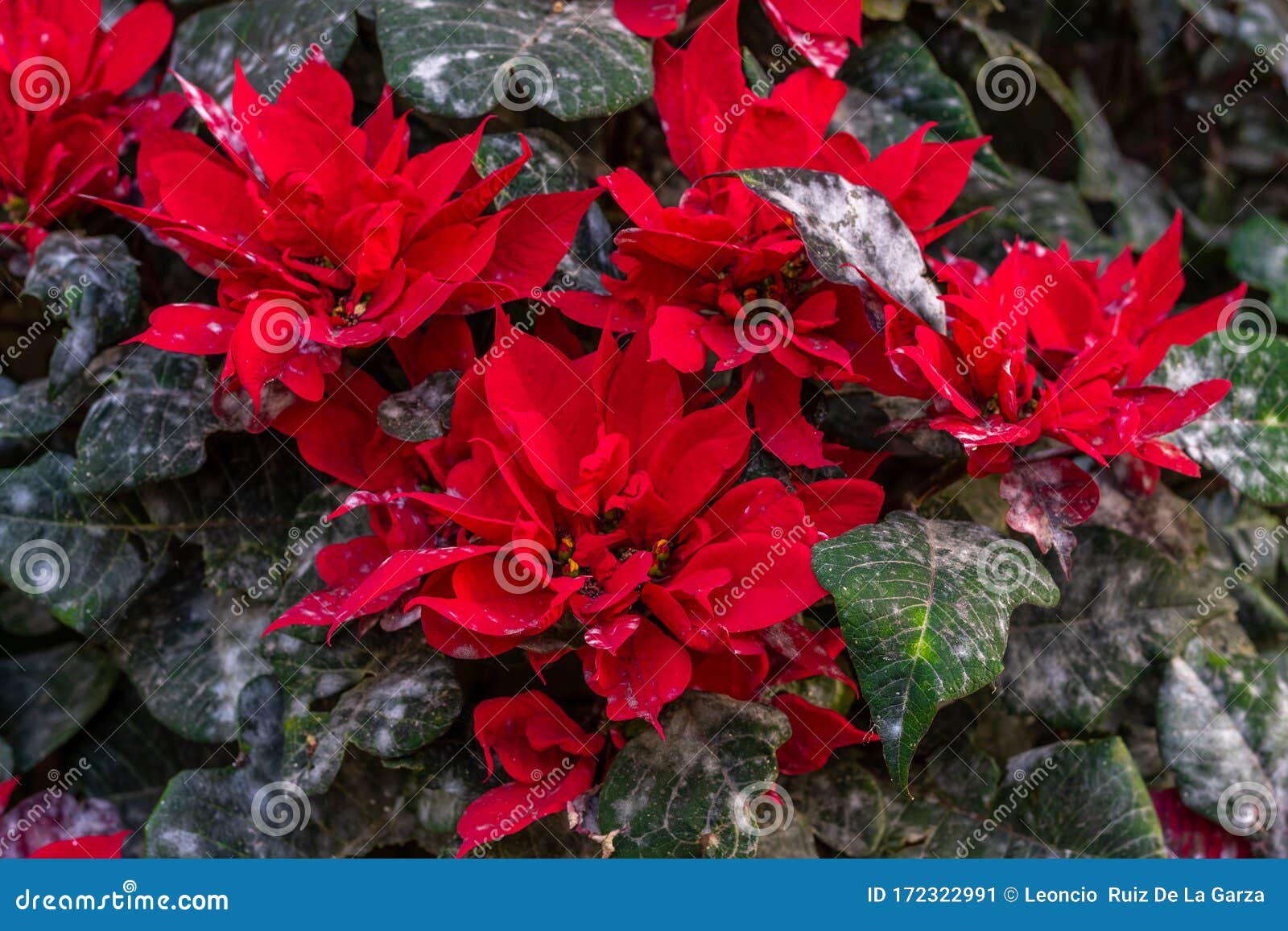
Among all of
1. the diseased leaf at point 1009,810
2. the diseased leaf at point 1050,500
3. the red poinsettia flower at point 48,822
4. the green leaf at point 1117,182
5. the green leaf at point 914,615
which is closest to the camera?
the green leaf at point 914,615

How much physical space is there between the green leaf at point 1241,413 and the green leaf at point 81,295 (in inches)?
29.3

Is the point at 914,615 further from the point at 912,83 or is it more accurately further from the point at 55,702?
the point at 55,702

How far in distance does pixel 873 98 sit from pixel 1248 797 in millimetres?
608

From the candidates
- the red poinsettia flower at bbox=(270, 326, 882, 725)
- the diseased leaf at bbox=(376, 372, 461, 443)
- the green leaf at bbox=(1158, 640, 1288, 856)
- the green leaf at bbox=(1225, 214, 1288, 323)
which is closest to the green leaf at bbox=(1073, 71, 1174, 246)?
the green leaf at bbox=(1225, 214, 1288, 323)

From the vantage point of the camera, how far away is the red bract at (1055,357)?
0.61 meters

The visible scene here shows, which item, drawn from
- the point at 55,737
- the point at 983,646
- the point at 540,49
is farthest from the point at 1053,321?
the point at 55,737

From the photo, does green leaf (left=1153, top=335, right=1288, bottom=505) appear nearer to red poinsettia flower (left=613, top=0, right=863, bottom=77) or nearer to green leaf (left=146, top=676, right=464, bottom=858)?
red poinsettia flower (left=613, top=0, right=863, bottom=77)

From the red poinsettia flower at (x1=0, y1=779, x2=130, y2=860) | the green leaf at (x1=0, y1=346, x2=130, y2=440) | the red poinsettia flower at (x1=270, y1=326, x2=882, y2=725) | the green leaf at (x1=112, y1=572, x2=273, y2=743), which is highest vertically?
the red poinsettia flower at (x1=270, y1=326, x2=882, y2=725)

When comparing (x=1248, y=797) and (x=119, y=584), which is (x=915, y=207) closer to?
(x=1248, y=797)

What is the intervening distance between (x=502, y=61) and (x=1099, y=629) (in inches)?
22.9

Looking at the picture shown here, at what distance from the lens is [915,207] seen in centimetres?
68

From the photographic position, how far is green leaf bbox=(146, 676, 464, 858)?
29.4 inches

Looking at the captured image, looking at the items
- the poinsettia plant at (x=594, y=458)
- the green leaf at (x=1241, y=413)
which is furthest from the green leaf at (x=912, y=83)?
the green leaf at (x=1241, y=413)

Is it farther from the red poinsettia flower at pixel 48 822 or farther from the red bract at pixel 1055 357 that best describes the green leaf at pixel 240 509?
the red bract at pixel 1055 357
